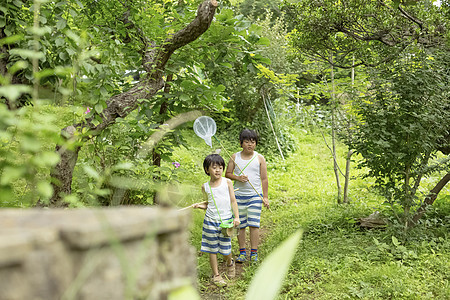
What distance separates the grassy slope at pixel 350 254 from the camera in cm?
335

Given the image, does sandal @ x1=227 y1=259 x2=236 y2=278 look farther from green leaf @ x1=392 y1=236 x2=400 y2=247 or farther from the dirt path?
green leaf @ x1=392 y1=236 x2=400 y2=247

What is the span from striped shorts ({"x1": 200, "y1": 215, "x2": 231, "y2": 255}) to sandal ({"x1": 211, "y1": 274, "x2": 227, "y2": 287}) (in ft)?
0.81

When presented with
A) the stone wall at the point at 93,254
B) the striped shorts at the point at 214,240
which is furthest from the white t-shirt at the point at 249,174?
the stone wall at the point at 93,254

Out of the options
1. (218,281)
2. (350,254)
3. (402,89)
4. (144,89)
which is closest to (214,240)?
(218,281)

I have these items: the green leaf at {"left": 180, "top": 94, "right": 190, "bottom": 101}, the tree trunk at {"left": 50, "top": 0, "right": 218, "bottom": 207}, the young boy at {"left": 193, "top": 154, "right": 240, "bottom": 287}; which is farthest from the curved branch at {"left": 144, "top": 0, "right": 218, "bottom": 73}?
the young boy at {"left": 193, "top": 154, "right": 240, "bottom": 287}

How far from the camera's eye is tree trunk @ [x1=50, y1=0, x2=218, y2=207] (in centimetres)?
270

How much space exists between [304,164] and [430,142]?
525 cm

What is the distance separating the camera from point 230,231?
3.95 metres

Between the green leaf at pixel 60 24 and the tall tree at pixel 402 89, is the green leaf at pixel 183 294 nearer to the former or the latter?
the green leaf at pixel 60 24

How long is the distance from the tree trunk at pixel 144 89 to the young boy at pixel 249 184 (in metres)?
1.36

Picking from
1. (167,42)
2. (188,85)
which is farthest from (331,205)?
(167,42)

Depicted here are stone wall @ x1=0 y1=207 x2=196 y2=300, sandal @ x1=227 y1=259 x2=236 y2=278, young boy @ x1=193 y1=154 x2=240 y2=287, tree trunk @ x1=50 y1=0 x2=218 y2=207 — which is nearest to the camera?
stone wall @ x1=0 y1=207 x2=196 y2=300

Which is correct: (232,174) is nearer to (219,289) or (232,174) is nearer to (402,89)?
(219,289)

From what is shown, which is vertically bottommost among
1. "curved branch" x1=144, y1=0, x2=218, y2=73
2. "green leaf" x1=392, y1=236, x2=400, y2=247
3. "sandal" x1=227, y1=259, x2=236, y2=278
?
"sandal" x1=227, y1=259, x2=236, y2=278
